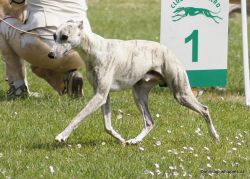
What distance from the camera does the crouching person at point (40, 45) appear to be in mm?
9367

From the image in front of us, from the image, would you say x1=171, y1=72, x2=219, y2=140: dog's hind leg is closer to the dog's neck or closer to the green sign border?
the dog's neck

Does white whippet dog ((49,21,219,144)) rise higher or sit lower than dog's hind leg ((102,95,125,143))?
higher

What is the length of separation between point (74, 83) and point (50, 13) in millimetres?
823

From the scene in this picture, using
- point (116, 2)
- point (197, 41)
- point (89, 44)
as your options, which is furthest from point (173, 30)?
point (116, 2)

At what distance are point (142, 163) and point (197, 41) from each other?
3.43 m

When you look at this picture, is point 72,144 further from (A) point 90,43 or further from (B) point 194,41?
(B) point 194,41

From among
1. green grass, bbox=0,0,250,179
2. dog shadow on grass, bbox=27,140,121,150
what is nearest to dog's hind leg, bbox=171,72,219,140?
green grass, bbox=0,0,250,179

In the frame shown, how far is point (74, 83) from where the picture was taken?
31.7 ft

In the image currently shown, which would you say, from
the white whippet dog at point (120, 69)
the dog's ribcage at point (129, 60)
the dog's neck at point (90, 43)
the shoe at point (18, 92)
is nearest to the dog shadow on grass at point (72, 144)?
the white whippet dog at point (120, 69)

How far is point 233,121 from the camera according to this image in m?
8.63

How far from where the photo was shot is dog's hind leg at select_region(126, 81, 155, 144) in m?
7.52

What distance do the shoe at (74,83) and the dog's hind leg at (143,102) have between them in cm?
213

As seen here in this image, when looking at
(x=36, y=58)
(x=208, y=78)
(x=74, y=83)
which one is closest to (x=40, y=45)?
(x=36, y=58)

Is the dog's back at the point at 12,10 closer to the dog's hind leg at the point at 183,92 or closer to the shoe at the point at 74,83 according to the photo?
the shoe at the point at 74,83
